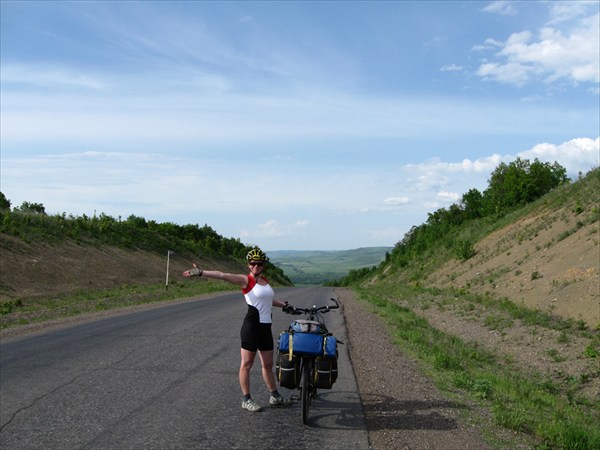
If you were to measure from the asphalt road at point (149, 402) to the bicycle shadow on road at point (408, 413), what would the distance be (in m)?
0.18

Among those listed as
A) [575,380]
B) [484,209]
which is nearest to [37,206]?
[484,209]

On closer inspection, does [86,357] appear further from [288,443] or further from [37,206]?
[37,206]

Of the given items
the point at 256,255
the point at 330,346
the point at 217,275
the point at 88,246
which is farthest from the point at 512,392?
the point at 88,246

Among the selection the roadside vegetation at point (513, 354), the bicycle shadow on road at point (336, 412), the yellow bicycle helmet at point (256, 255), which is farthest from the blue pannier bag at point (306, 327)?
the roadside vegetation at point (513, 354)

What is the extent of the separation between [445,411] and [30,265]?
30.3m

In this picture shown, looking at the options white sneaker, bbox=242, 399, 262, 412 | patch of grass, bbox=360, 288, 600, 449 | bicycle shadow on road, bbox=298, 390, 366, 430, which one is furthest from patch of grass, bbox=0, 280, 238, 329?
bicycle shadow on road, bbox=298, 390, 366, 430

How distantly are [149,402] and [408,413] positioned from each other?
3.29 m

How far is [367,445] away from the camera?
5.79m

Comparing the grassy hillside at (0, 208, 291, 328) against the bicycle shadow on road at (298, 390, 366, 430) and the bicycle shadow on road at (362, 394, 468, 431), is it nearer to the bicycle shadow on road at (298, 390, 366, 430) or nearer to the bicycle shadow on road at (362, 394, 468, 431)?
the bicycle shadow on road at (298, 390, 366, 430)

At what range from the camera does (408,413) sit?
6961mm

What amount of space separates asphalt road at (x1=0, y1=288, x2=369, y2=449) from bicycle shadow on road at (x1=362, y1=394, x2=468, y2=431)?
0.60ft

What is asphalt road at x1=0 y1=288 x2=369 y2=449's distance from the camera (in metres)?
5.89

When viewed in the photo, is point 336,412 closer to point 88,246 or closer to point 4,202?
point 88,246

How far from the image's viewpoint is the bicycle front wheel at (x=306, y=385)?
6418 mm
